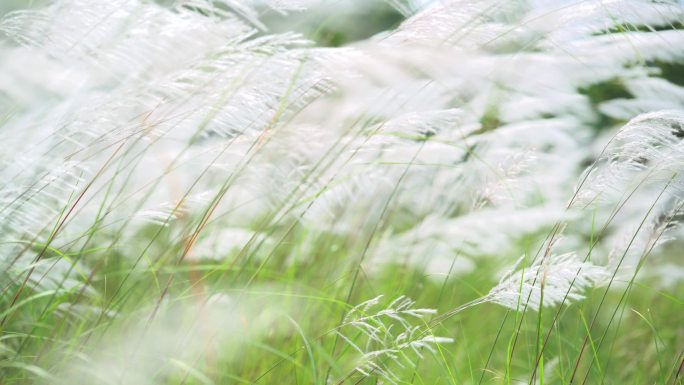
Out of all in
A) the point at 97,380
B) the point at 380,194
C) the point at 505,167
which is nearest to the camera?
the point at 97,380

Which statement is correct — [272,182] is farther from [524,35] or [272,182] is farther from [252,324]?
[524,35]

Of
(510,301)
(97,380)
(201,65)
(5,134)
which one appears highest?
(201,65)

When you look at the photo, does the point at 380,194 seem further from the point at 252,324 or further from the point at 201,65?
the point at 201,65

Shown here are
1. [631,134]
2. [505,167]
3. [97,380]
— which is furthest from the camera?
[505,167]

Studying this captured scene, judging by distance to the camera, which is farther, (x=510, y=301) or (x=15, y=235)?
(x=15, y=235)

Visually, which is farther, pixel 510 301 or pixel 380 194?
pixel 380 194

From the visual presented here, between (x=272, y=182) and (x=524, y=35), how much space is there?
2.56ft

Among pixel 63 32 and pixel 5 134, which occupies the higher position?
pixel 63 32

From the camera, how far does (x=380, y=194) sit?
1.87m

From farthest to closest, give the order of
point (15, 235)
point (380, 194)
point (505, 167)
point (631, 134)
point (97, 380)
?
point (380, 194)
point (505, 167)
point (15, 235)
point (631, 134)
point (97, 380)

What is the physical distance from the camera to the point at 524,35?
1599 millimetres

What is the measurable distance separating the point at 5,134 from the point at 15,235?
0.20 metres

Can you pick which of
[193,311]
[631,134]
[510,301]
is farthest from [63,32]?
[631,134]

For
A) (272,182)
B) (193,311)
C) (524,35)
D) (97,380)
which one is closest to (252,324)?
(193,311)
